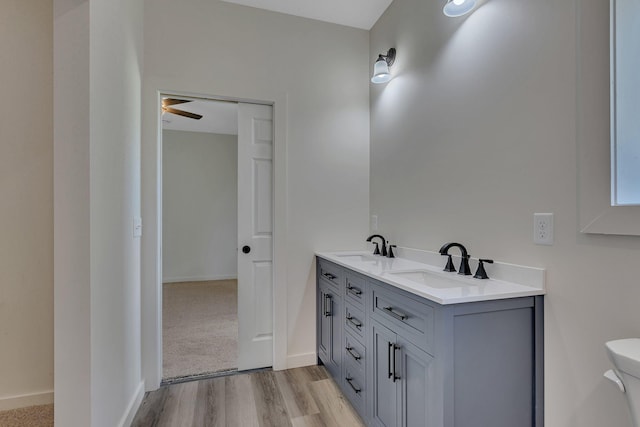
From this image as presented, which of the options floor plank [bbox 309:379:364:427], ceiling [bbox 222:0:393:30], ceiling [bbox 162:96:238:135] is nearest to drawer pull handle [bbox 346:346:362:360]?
floor plank [bbox 309:379:364:427]

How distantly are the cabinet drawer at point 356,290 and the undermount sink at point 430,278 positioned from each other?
196 millimetres

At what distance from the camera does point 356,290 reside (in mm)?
1861

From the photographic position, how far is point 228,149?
572cm

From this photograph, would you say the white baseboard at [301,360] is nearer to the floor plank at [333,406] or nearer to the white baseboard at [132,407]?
the floor plank at [333,406]

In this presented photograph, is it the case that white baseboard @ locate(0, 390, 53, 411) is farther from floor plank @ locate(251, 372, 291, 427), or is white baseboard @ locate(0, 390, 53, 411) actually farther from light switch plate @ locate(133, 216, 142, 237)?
floor plank @ locate(251, 372, 291, 427)

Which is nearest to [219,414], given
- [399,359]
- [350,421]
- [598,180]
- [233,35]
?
[350,421]

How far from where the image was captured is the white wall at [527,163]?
1.09m

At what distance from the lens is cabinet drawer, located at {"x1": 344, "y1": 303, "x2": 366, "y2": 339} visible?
1.79 m

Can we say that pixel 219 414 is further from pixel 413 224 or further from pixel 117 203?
pixel 413 224

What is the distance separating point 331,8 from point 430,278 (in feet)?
7.03

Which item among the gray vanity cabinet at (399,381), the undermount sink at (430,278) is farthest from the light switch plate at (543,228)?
the gray vanity cabinet at (399,381)

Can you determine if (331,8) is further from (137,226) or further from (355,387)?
(355,387)

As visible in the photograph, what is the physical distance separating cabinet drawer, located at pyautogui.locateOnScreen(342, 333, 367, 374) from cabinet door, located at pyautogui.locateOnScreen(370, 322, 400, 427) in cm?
13

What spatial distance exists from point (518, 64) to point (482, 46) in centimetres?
27
